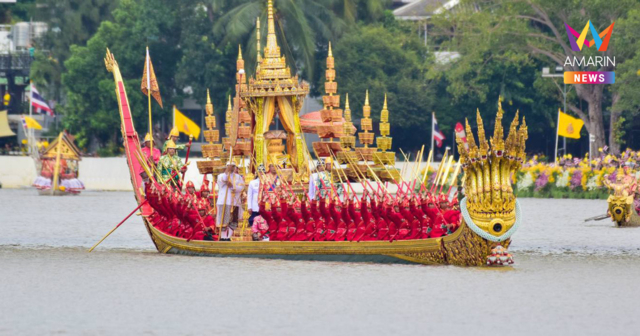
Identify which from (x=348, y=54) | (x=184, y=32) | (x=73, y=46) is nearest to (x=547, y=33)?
(x=348, y=54)

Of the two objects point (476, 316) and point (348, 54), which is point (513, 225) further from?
point (348, 54)

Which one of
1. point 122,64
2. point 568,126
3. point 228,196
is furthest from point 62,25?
point 228,196

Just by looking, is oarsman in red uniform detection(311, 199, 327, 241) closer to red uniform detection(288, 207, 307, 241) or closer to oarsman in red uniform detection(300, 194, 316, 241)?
oarsman in red uniform detection(300, 194, 316, 241)

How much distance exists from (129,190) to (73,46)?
14648mm

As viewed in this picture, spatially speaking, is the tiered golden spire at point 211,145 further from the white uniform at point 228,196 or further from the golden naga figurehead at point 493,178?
the golden naga figurehead at point 493,178

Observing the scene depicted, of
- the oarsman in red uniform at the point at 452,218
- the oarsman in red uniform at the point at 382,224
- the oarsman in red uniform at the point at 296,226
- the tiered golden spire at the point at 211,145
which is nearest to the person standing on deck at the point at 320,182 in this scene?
the oarsman in red uniform at the point at 296,226

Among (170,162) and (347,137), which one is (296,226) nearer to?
(170,162)

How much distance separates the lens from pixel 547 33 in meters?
55.7

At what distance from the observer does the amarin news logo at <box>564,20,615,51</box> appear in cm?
4972

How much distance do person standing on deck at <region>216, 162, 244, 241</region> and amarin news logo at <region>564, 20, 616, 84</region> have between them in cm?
3062

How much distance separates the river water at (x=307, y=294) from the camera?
14008 millimetres

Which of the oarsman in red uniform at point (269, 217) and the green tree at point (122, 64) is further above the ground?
the green tree at point (122, 64)

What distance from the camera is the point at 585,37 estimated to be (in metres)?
50.7

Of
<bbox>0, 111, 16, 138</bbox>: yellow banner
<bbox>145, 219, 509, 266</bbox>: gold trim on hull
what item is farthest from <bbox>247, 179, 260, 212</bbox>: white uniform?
<bbox>0, 111, 16, 138</bbox>: yellow banner
